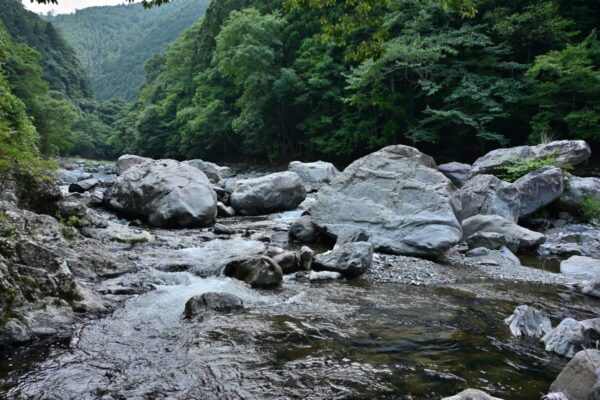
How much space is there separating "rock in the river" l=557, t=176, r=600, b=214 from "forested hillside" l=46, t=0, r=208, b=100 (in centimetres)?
13690

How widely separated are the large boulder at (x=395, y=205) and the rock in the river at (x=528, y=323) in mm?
3237

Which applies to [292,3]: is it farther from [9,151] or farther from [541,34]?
[541,34]

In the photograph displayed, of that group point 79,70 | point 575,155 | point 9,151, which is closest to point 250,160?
point 575,155

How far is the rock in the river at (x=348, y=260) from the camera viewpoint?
25.2ft

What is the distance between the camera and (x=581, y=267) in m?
8.19

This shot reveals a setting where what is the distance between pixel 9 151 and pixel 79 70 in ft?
342

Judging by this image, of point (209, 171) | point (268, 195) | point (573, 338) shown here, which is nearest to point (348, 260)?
point (573, 338)

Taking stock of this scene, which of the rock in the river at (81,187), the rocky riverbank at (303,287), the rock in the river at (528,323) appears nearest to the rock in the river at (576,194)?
the rocky riverbank at (303,287)

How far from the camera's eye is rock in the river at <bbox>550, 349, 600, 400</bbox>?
3.34m

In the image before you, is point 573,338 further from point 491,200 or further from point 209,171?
→ point 209,171

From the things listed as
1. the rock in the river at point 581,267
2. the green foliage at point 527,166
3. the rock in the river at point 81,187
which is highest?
the rock in the river at point 81,187

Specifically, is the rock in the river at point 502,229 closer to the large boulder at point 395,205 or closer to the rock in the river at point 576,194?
the large boulder at point 395,205

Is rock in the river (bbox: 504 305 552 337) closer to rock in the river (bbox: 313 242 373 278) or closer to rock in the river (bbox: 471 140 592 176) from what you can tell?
rock in the river (bbox: 313 242 373 278)

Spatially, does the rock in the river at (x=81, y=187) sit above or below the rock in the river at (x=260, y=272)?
above
